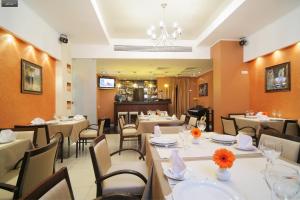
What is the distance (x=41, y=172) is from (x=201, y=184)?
4.55ft

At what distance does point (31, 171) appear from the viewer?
1464 mm

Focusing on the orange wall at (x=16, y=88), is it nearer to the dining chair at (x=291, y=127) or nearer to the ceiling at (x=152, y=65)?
the ceiling at (x=152, y=65)

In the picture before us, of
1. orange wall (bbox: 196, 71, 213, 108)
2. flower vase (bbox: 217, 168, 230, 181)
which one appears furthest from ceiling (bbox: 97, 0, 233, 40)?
flower vase (bbox: 217, 168, 230, 181)

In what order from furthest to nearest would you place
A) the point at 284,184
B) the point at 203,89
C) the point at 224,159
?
the point at 203,89 < the point at 224,159 < the point at 284,184

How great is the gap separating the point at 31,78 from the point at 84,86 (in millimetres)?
2286

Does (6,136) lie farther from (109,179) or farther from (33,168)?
(109,179)

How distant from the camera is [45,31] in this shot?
436 centimetres

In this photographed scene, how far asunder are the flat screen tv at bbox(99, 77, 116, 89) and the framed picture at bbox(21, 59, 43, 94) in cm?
530

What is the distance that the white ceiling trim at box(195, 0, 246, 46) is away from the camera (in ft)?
12.1

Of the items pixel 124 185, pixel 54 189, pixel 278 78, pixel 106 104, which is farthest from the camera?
pixel 106 104

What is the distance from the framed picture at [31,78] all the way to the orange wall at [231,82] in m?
4.80

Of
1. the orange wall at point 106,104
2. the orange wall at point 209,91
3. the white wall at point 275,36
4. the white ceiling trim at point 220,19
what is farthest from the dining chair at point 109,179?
the orange wall at point 106,104

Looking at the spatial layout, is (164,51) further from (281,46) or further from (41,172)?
(41,172)

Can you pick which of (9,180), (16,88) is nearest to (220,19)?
(16,88)
